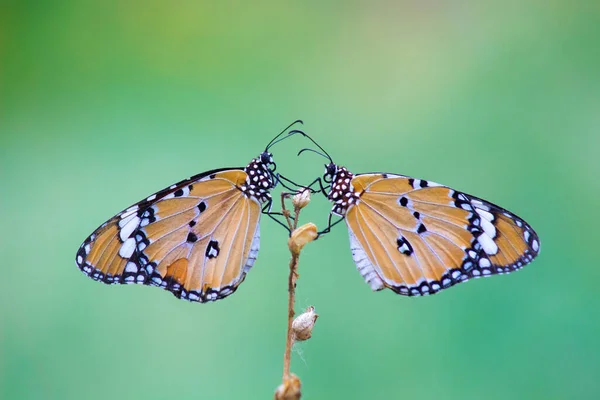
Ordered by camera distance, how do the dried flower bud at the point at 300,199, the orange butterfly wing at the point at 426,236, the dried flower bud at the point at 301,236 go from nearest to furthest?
1. the dried flower bud at the point at 301,236
2. the dried flower bud at the point at 300,199
3. the orange butterfly wing at the point at 426,236

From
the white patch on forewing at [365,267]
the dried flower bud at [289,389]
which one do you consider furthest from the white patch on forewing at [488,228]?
the dried flower bud at [289,389]

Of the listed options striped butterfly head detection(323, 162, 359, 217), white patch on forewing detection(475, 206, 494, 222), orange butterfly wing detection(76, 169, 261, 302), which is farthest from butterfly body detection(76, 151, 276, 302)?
white patch on forewing detection(475, 206, 494, 222)

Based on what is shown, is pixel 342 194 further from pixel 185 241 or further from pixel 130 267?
pixel 130 267

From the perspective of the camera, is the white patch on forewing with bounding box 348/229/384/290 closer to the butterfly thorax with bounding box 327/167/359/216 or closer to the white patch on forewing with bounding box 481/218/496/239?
the butterfly thorax with bounding box 327/167/359/216

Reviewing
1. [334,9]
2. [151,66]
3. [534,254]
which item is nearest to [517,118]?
[334,9]

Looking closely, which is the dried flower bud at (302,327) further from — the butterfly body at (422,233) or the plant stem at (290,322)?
the butterfly body at (422,233)
